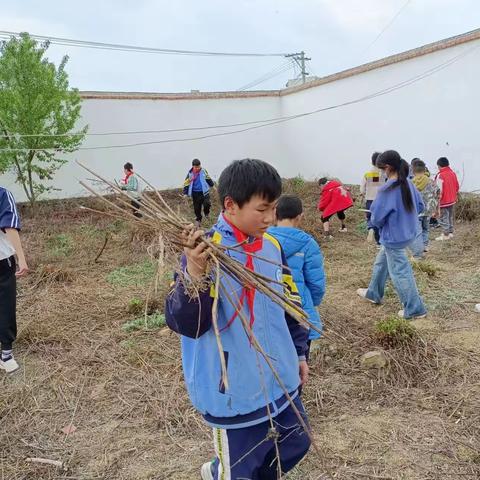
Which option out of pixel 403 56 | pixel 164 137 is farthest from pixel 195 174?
pixel 403 56

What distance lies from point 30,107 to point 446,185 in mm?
8271

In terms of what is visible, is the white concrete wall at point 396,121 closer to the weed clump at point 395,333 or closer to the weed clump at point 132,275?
the weed clump at point 132,275

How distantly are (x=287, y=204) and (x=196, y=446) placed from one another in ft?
4.65

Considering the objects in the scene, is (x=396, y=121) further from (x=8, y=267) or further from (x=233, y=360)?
(x=233, y=360)

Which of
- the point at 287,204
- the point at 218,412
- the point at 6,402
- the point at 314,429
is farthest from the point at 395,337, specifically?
the point at 6,402

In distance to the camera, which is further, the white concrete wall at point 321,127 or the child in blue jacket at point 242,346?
the white concrete wall at point 321,127

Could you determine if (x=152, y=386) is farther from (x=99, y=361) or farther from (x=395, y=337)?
(x=395, y=337)

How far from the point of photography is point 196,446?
243 centimetres

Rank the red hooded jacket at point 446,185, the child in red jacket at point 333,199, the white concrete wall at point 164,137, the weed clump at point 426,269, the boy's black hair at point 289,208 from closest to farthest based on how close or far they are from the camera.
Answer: the boy's black hair at point 289,208 → the weed clump at point 426,269 → the red hooded jacket at point 446,185 → the child in red jacket at point 333,199 → the white concrete wall at point 164,137

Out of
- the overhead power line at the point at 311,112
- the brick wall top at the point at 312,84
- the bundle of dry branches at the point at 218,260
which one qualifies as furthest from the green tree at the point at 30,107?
the bundle of dry branches at the point at 218,260

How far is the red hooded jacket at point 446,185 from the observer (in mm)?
6872

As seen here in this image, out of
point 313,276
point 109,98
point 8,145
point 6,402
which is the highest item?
point 109,98

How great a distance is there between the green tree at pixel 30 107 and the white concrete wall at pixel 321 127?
1453mm

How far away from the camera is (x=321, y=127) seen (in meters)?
13.9
